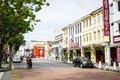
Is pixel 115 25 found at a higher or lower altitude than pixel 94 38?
higher

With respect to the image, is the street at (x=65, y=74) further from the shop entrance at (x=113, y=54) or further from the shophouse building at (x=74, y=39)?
the shophouse building at (x=74, y=39)

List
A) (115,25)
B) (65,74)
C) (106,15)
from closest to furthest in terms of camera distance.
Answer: (65,74) < (106,15) < (115,25)

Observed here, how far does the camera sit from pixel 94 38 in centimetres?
5866

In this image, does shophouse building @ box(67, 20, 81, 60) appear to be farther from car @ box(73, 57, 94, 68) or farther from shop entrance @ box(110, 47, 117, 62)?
car @ box(73, 57, 94, 68)

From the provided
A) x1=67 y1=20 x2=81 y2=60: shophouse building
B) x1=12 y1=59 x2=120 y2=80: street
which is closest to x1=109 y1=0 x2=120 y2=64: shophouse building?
x1=12 y1=59 x2=120 y2=80: street

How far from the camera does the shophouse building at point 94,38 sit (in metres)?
53.3

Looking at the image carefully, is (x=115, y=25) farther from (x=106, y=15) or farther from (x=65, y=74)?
(x=65, y=74)

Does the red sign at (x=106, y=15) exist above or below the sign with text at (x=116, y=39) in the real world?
above

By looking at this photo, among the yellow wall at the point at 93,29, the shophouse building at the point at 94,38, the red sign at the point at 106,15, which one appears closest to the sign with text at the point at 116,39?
the red sign at the point at 106,15

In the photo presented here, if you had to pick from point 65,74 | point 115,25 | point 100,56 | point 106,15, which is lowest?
point 65,74

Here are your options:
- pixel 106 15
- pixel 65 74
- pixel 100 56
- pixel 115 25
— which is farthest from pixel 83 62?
pixel 65 74

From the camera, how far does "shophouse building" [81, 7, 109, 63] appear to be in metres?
53.3

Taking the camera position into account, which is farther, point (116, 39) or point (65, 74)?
point (116, 39)

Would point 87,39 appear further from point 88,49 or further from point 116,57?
point 116,57
